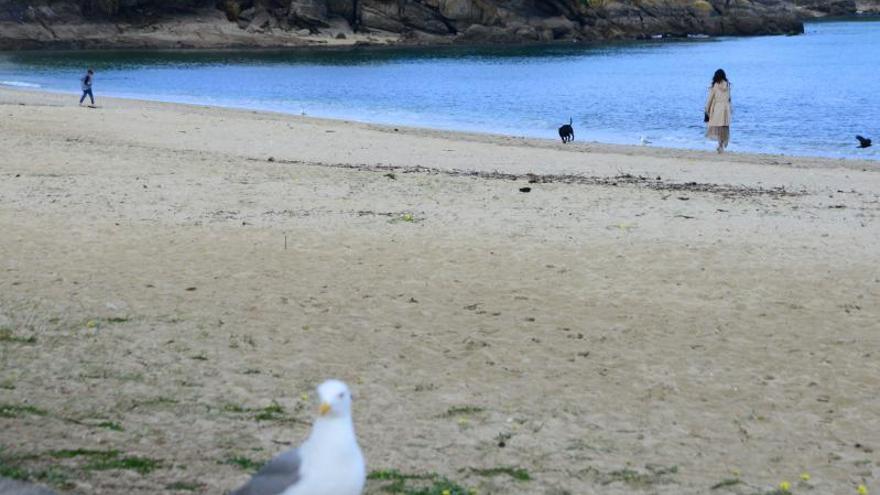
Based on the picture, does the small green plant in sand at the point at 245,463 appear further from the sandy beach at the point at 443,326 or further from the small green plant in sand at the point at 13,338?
the small green plant in sand at the point at 13,338

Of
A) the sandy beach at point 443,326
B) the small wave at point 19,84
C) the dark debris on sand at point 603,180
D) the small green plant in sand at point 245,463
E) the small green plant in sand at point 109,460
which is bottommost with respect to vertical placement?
the small wave at point 19,84

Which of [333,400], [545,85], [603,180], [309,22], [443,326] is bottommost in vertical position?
[545,85]

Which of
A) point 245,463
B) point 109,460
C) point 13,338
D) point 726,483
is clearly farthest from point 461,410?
point 13,338

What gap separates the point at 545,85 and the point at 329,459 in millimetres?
60827

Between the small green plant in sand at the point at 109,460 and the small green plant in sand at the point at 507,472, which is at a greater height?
the small green plant in sand at the point at 109,460

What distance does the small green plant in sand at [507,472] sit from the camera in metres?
6.38

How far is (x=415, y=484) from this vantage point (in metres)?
6.12

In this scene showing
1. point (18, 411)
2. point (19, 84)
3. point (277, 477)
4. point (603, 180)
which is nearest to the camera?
point (277, 477)

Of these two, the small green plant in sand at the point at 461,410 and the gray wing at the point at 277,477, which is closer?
the gray wing at the point at 277,477

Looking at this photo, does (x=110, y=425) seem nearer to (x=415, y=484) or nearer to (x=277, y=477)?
(x=415, y=484)

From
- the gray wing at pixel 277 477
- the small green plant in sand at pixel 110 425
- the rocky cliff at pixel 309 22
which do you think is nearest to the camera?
the gray wing at pixel 277 477

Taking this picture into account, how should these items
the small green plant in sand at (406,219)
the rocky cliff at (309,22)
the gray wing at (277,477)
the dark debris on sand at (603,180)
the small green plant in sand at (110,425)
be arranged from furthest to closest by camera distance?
the rocky cliff at (309,22)
the dark debris on sand at (603,180)
the small green plant in sand at (406,219)
the small green plant in sand at (110,425)
the gray wing at (277,477)

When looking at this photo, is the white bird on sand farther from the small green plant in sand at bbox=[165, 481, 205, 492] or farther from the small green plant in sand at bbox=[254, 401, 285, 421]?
the small green plant in sand at bbox=[254, 401, 285, 421]

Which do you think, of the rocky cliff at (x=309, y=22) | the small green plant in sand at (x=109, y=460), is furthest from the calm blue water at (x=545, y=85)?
the small green plant in sand at (x=109, y=460)
